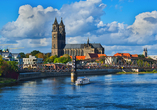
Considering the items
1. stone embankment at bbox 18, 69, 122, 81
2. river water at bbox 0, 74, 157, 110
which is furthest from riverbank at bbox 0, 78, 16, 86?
river water at bbox 0, 74, 157, 110

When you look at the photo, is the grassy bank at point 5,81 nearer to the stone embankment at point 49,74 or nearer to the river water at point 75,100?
the stone embankment at point 49,74

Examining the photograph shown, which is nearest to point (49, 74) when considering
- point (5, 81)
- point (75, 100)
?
point (5, 81)

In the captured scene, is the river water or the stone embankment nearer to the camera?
the river water

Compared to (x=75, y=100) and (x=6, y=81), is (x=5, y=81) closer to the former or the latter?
(x=6, y=81)

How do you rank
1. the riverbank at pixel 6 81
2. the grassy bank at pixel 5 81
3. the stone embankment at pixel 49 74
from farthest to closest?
the stone embankment at pixel 49 74, the grassy bank at pixel 5 81, the riverbank at pixel 6 81

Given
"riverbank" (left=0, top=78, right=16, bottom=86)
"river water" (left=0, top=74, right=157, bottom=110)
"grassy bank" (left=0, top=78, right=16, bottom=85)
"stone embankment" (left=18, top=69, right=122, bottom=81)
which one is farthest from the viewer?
"stone embankment" (left=18, top=69, right=122, bottom=81)

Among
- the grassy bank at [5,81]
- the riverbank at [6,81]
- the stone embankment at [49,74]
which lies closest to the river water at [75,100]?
the riverbank at [6,81]

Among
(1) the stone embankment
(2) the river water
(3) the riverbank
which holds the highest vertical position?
(1) the stone embankment

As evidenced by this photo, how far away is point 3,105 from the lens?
54812mm

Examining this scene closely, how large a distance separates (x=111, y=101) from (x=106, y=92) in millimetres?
12441

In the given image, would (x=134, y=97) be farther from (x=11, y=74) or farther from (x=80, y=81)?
(x=11, y=74)

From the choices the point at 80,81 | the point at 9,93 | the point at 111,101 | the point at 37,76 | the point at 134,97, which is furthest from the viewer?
the point at 37,76

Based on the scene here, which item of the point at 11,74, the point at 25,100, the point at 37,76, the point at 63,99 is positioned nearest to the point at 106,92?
the point at 63,99

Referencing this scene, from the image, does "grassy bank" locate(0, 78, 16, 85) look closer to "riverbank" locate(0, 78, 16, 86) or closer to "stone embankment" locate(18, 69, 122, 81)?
"riverbank" locate(0, 78, 16, 86)
